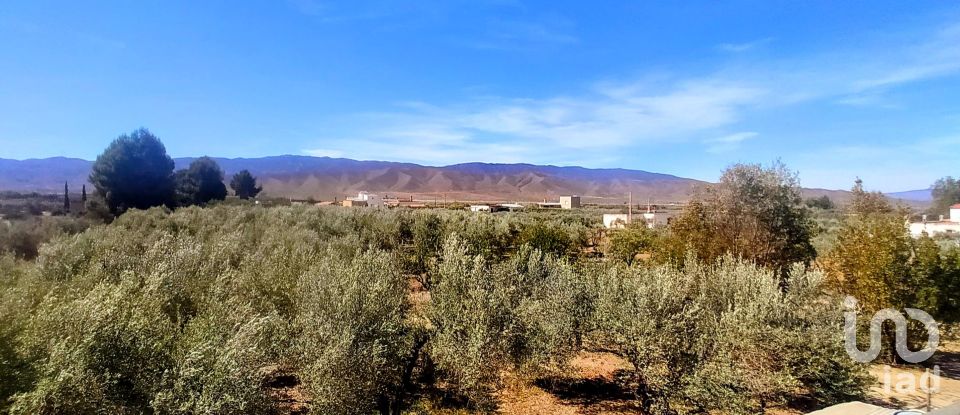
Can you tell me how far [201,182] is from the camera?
59.8m

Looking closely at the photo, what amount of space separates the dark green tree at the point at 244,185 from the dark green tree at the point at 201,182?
17231mm

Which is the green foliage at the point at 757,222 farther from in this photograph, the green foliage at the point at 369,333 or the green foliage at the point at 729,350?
the green foliage at the point at 729,350

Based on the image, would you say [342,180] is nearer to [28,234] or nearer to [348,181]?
[348,181]

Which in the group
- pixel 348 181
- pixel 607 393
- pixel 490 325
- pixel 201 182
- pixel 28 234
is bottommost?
pixel 607 393

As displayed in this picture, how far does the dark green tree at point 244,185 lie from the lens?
80.7m

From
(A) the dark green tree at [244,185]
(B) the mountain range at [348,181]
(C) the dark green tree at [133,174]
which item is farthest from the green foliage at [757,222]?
(A) the dark green tree at [244,185]

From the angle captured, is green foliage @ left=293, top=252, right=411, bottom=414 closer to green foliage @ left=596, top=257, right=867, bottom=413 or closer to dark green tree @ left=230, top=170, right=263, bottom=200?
green foliage @ left=596, top=257, right=867, bottom=413

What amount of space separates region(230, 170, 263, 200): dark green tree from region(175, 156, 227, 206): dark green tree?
1723 centimetres

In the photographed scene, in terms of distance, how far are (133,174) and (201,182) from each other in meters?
16.3

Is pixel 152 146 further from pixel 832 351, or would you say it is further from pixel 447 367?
pixel 832 351

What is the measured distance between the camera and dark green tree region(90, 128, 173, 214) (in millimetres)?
42656

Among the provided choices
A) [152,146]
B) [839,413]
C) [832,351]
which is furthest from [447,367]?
[152,146]

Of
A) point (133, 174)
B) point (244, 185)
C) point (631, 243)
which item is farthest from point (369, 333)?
point (244, 185)

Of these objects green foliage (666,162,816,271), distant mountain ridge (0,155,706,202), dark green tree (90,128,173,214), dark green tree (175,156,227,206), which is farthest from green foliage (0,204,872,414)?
distant mountain ridge (0,155,706,202)
